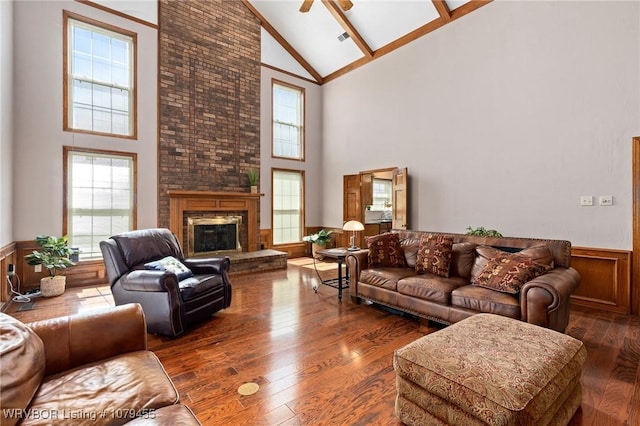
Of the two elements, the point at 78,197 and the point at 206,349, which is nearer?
the point at 206,349

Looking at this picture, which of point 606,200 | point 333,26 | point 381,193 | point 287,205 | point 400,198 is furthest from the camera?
point 381,193

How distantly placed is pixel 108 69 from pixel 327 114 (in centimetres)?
461

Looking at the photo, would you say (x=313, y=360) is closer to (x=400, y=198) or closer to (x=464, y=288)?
(x=464, y=288)

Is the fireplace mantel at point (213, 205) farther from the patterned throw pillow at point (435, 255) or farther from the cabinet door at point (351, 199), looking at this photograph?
the patterned throw pillow at point (435, 255)

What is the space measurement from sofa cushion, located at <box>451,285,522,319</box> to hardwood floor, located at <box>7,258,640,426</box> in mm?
458

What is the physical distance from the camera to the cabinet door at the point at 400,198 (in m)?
5.81

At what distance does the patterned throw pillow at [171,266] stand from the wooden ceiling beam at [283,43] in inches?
227

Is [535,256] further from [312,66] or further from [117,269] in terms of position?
[312,66]

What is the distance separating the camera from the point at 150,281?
2.89m

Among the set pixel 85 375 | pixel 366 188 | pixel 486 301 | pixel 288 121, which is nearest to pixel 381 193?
pixel 366 188

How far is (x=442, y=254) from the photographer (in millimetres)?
3504

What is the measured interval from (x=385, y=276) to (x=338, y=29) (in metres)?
5.39

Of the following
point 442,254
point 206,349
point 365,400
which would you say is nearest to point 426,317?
point 442,254

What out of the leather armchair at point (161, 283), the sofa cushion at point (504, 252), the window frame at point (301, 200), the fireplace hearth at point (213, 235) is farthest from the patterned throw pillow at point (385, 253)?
the window frame at point (301, 200)
